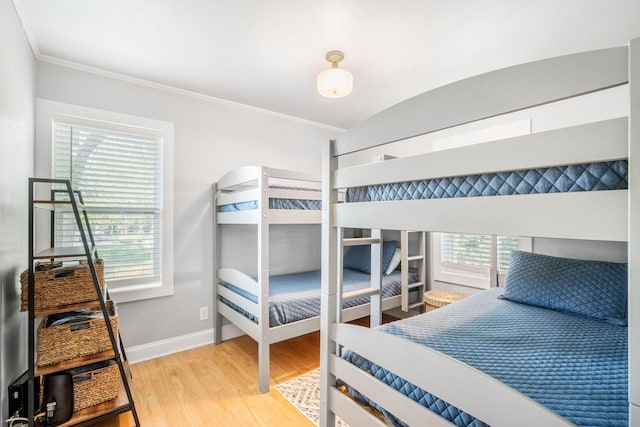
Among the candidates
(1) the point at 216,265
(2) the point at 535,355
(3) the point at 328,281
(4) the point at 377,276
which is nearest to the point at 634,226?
(2) the point at 535,355

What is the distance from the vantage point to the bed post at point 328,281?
1.43 meters

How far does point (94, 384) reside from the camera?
164 centimetres

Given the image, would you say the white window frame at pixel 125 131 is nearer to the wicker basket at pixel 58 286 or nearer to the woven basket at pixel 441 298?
the wicker basket at pixel 58 286

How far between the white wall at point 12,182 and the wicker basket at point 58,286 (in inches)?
4.4

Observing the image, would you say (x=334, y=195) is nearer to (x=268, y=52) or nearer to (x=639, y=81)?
(x=639, y=81)

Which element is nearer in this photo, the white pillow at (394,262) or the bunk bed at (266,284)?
the bunk bed at (266,284)

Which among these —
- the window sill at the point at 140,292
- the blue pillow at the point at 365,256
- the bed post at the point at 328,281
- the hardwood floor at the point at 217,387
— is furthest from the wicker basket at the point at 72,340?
the blue pillow at the point at 365,256

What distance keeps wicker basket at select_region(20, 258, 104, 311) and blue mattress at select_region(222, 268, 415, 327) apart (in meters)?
1.01

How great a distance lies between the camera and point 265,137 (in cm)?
320

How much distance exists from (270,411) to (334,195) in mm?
1399

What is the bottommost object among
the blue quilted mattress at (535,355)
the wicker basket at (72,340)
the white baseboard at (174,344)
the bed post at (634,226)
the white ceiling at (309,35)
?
the white baseboard at (174,344)

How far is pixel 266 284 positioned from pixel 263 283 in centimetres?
3

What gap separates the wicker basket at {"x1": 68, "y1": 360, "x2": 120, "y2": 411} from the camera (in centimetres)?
159

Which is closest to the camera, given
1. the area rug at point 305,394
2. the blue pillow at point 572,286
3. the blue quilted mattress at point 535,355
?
the blue quilted mattress at point 535,355
